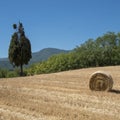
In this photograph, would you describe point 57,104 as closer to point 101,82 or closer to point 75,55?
point 101,82

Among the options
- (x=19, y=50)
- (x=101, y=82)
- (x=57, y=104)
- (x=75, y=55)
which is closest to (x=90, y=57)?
(x=75, y=55)

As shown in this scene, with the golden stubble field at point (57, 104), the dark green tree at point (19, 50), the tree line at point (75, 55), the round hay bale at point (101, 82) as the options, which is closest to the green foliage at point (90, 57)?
the tree line at point (75, 55)

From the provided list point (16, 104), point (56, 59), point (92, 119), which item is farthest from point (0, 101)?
point (56, 59)

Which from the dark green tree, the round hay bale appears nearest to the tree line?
the dark green tree

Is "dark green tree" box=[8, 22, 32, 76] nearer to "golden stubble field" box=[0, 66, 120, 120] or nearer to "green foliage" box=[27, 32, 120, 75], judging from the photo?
"green foliage" box=[27, 32, 120, 75]

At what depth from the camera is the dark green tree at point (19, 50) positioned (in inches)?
1986

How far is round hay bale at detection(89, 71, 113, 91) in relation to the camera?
1585cm

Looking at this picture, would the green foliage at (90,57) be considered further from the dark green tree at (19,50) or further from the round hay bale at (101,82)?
the round hay bale at (101,82)

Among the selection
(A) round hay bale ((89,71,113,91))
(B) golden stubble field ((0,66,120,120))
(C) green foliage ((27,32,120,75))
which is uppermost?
(C) green foliage ((27,32,120,75))

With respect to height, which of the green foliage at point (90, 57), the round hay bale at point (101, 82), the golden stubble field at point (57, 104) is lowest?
the golden stubble field at point (57, 104)

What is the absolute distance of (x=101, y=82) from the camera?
52.4 feet

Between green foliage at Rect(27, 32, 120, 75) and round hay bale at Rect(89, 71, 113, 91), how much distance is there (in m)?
44.0

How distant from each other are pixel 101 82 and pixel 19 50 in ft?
119

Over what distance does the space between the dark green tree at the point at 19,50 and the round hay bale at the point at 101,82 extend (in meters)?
34.6
